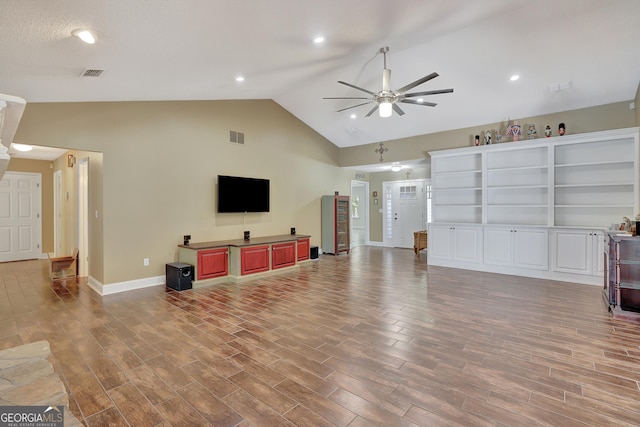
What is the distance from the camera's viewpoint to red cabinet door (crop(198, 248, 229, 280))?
516cm

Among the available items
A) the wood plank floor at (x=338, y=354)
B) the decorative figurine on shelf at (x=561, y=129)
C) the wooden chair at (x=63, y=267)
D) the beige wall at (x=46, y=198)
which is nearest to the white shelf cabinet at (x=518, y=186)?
the decorative figurine on shelf at (x=561, y=129)

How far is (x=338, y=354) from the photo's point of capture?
2.75 meters

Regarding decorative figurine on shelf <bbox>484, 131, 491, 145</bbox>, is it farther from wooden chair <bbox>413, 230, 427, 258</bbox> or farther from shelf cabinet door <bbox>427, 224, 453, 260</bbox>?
wooden chair <bbox>413, 230, 427, 258</bbox>

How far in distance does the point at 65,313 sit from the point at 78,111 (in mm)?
2744

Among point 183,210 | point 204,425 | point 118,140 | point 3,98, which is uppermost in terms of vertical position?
point 118,140

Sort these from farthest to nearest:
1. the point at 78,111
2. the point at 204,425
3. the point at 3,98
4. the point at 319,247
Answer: the point at 319,247, the point at 78,111, the point at 204,425, the point at 3,98

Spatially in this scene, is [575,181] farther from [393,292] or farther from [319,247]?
[319,247]

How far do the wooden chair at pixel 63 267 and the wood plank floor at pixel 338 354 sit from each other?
0.61 m

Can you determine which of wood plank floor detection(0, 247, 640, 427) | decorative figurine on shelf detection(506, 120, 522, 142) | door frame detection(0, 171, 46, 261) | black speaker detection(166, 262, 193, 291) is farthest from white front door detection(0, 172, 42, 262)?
decorative figurine on shelf detection(506, 120, 522, 142)

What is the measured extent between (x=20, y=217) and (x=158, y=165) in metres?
5.23

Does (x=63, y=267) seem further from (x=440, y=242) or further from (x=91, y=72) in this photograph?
(x=440, y=242)

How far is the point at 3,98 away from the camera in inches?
39.3

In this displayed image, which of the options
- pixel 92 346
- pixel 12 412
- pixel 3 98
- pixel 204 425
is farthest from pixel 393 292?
pixel 3 98

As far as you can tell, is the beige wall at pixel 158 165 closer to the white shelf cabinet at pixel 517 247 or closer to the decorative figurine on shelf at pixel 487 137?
the decorative figurine on shelf at pixel 487 137
